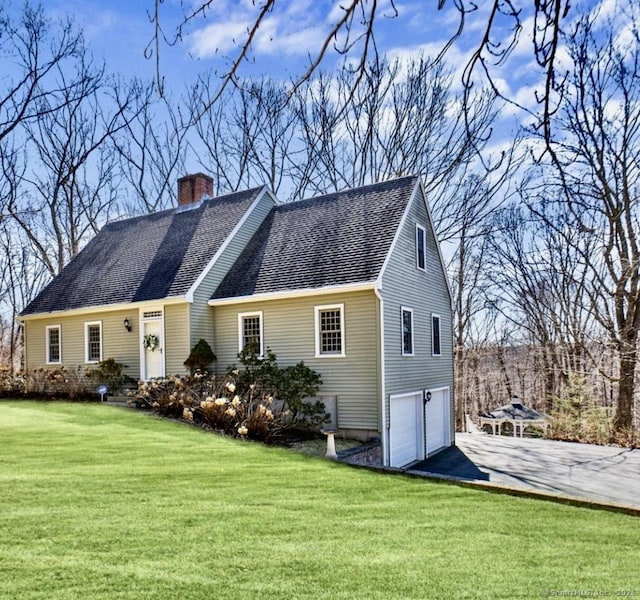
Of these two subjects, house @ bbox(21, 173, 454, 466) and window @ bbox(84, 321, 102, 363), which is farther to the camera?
window @ bbox(84, 321, 102, 363)

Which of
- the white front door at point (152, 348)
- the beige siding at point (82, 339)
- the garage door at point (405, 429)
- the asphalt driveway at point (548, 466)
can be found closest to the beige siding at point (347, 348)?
the garage door at point (405, 429)

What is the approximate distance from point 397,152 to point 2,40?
14.7 m

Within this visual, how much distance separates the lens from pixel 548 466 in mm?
13930

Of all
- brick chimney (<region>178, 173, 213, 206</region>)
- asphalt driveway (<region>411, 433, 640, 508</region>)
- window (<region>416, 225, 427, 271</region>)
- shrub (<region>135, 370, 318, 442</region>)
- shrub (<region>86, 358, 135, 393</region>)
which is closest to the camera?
asphalt driveway (<region>411, 433, 640, 508</region>)

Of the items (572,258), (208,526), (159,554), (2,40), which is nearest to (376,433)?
(208,526)

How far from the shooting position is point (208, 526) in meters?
5.41

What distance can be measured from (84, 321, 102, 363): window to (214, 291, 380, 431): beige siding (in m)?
6.33

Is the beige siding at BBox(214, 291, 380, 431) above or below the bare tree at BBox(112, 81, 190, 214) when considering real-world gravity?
below

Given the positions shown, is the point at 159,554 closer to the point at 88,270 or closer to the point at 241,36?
the point at 241,36

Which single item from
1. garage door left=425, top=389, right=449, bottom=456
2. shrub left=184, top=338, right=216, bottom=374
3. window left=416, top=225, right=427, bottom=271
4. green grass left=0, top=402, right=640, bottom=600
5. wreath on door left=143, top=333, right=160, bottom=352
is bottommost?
garage door left=425, top=389, right=449, bottom=456

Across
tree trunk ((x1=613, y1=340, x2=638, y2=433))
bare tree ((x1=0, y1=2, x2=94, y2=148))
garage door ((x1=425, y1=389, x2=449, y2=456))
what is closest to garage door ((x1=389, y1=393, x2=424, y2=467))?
garage door ((x1=425, y1=389, x2=449, y2=456))

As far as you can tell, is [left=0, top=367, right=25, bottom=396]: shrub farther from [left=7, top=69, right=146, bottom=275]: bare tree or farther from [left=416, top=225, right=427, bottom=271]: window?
[left=416, top=225, right=427, bottom=271]: window

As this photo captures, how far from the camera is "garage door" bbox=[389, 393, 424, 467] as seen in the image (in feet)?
43.6

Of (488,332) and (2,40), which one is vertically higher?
(2,40)
